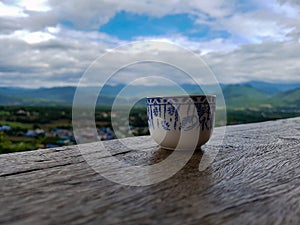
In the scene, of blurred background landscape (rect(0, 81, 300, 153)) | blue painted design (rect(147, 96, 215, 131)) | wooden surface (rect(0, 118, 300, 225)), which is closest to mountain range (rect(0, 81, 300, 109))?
blurred background landscape (rect(0, 81, 300, 153))

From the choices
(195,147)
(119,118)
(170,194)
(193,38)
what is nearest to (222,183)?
(170,194)

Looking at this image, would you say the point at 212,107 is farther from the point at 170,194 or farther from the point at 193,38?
the point at 193,38

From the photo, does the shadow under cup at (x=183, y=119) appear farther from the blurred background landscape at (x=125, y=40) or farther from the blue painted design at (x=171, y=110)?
the blurred background landscape at (x=125, y=40)

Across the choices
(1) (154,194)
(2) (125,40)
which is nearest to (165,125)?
(1) (154,194)

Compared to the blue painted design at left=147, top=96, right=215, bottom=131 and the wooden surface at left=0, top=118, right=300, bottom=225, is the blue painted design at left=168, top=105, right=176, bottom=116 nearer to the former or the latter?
the blue painted design at left=147, top=96, right=215, bottom=131

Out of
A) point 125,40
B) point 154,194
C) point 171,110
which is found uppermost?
point 125,40

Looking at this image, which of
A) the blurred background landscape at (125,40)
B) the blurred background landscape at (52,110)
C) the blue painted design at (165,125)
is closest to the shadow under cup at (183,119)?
the blue painted design at (165,125)

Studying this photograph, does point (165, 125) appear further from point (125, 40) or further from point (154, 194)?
point (125, 40)
